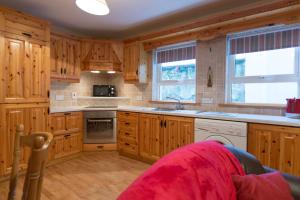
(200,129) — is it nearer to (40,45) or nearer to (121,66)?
(121,66)

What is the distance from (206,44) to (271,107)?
1.39 meters

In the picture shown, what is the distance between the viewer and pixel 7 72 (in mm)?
2592

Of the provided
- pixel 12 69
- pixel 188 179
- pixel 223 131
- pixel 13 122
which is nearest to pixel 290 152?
pixel 223 131

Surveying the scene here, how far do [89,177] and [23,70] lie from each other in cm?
179

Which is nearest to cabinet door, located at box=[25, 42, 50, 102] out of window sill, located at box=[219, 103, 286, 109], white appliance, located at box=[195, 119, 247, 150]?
white appliance, located at box=[195, 119, 247, 150]

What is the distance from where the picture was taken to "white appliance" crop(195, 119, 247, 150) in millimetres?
2322

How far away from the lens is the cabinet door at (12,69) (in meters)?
2.55

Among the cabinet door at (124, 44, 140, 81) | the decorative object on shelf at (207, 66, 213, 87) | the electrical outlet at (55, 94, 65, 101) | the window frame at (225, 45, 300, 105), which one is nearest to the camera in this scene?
the window frame at (225, 45, 300, 105)

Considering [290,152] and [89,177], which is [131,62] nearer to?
[89,177]

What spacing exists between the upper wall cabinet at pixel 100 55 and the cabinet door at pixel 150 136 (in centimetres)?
143

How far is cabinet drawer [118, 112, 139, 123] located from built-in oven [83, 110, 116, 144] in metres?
0.17

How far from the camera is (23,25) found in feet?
9.02

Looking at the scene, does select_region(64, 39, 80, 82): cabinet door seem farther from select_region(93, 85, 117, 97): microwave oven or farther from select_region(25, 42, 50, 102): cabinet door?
select_region(25, 42, 50, 102): cabinet door

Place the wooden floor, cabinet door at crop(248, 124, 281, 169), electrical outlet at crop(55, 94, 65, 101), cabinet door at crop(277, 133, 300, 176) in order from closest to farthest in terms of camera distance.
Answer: cabinet door at crop(277, 133, 300, 176) → cabinet door at crop(248, 124, 281, 169) → the wooden floor → electrical outlet at crop(55, 94, 65, 101)
